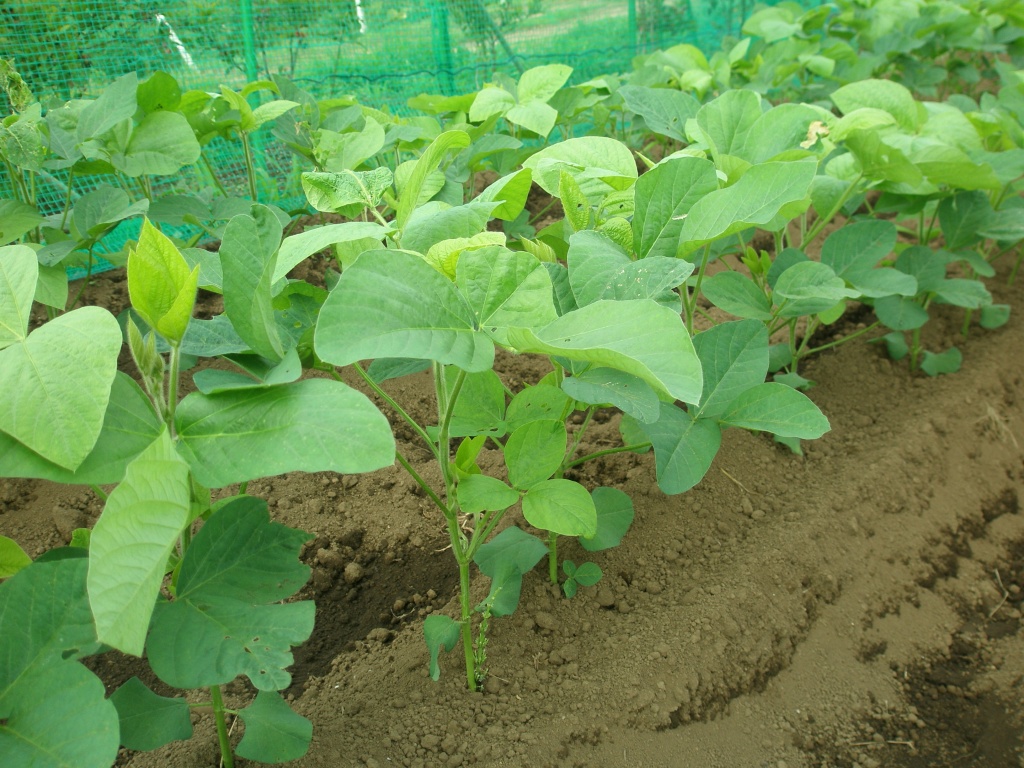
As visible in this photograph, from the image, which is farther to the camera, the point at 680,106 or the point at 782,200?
the point at 680,106

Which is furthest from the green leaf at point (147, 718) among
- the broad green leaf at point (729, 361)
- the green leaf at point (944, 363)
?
the green leaf at point (944, 363)

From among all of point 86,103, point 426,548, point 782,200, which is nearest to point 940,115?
point 782,200

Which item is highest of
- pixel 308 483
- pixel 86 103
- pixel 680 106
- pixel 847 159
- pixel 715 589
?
pixel 86 103

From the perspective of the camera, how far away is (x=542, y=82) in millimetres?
2098

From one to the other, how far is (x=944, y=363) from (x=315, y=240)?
7.22 ft

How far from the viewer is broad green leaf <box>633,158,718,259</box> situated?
1115 millimetres

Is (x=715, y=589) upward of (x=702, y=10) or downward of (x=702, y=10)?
downward

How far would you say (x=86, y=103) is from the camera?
176 centimetres

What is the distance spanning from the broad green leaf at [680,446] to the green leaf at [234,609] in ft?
1.75

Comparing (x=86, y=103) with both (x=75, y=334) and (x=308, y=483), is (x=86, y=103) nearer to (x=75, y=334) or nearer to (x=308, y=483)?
(x=308, y=483)

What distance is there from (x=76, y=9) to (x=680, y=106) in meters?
2.22

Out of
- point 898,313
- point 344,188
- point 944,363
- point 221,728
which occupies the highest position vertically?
point 344,188

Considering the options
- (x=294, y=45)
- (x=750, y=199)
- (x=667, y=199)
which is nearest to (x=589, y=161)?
(x=667, y=199)

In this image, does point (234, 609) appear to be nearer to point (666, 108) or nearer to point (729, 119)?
point (729, 119)
